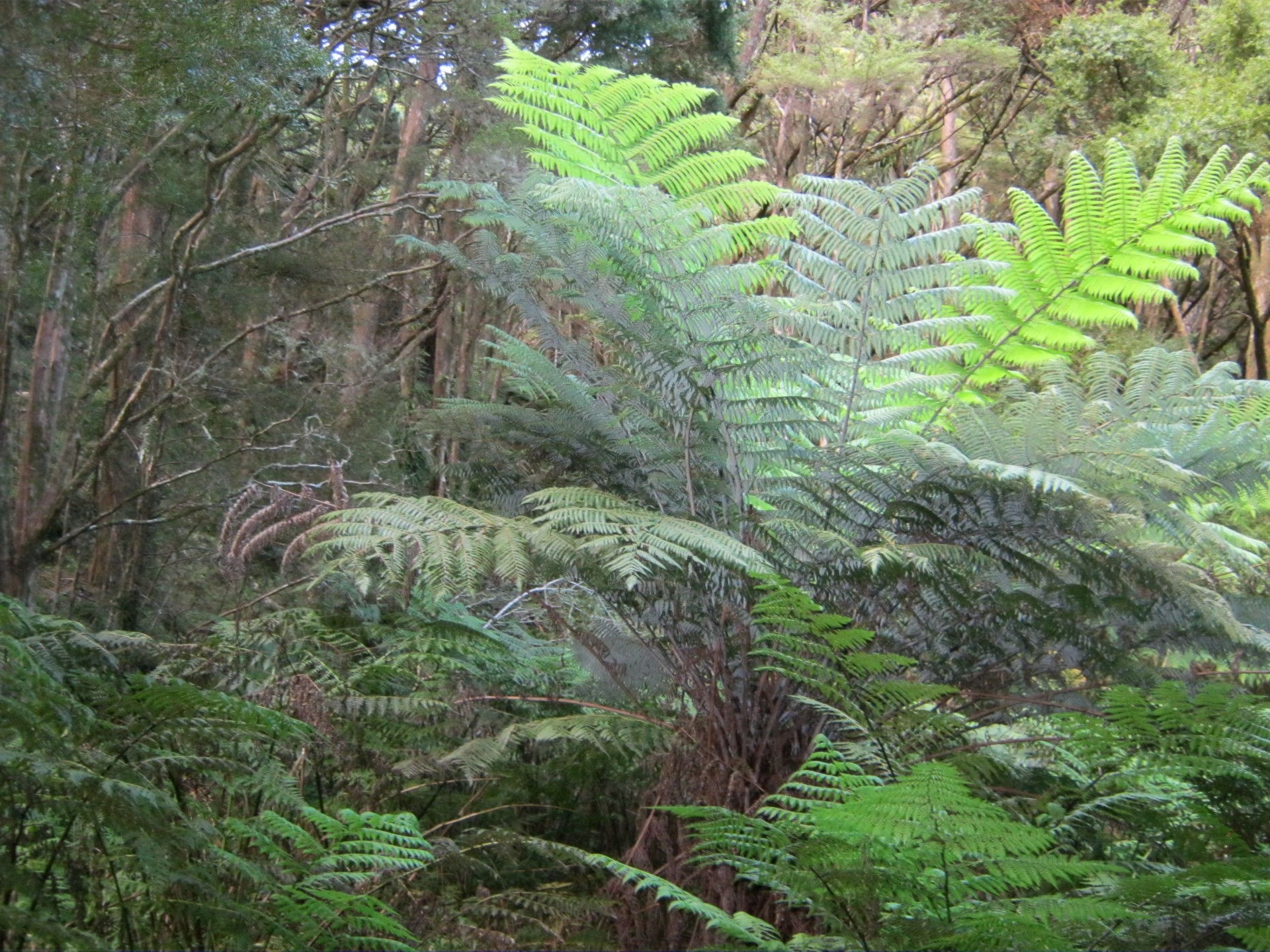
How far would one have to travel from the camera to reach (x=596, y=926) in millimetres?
2543

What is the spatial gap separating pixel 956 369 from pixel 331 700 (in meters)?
2.24

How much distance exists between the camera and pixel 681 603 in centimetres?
278

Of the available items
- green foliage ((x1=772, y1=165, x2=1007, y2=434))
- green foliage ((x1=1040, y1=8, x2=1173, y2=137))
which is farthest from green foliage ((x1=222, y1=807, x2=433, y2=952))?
green foliage ((x1=1040, y1=8, x2=1173, y2=137))

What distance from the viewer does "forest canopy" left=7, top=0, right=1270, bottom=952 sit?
162 centimetres

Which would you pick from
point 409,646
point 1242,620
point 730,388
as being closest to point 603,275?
point 730,388

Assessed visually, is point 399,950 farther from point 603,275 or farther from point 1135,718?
point 603,275

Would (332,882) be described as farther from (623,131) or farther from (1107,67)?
(1107,67)

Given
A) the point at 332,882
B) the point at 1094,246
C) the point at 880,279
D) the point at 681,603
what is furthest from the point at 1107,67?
the point at 332,882

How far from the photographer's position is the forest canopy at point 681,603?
162 centimetres

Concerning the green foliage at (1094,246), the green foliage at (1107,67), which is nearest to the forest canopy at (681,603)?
the green foliage at (1094,246)

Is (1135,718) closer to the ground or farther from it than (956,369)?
closer to the ground

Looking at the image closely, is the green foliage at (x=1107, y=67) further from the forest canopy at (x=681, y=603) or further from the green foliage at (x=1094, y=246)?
the forest canopy at (x=681, y=603)

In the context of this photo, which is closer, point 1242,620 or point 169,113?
point 1242,620

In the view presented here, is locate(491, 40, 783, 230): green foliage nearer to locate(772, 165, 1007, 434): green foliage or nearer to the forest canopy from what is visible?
the forest canopy
